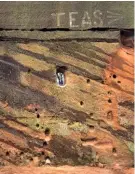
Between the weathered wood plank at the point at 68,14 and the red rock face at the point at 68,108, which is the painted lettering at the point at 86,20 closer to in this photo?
the weathered wood plank at the point at 68,14

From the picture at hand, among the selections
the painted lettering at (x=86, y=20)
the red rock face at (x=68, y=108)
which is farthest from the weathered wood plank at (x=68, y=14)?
the red rock face at (x=68, y=108)

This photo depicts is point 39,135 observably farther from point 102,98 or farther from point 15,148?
point 102,98

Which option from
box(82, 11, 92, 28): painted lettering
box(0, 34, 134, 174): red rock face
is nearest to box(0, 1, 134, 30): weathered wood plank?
box(82, 11, 92, 28): painted lettering

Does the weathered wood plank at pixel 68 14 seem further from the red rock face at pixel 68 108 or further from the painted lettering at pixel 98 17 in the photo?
the red rock face at pixel 68 108

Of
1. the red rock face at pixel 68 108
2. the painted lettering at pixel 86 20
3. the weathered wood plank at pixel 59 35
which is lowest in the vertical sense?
the red rock face at pixel 68 108

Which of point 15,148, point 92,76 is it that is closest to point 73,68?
point 92,76

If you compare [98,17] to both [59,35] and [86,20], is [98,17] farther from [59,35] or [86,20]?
[59,35]

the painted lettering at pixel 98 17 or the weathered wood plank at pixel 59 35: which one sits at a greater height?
the painted lettering at pixel 98 17

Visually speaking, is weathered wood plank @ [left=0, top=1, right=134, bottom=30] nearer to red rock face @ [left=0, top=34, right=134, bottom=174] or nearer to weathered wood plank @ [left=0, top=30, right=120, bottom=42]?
weathered wood plank @ [left=0, top=30, right=120, bottom=42]
